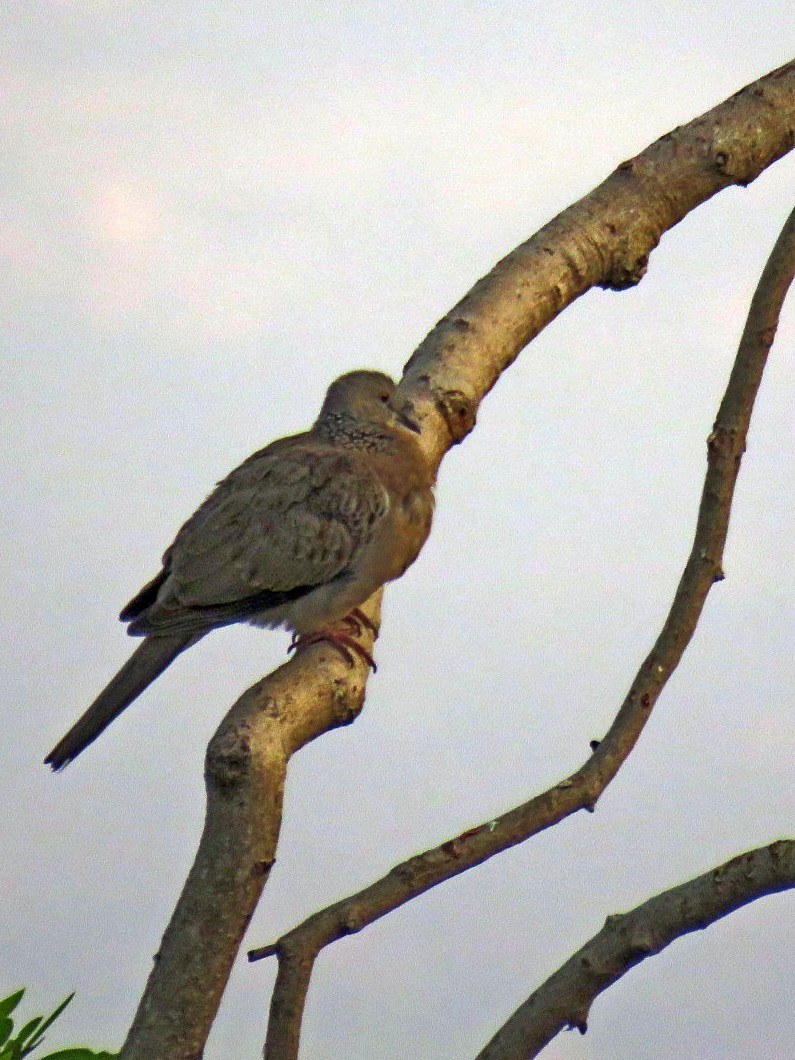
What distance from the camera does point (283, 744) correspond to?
336 cm

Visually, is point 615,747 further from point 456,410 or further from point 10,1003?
point 10,1003

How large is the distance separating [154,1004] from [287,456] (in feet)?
6.48

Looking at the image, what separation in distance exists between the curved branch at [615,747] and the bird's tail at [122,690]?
1084mm

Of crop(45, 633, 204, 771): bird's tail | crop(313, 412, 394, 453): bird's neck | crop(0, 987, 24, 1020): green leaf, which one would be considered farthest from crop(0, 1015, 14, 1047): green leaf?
crop(313, 412, 394, 453): bird's neck

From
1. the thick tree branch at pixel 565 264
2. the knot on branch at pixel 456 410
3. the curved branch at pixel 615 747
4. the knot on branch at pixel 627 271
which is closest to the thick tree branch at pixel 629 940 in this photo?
the curved branch at pixel 615 747

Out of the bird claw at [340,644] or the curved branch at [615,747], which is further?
the bird claw at [340,644]

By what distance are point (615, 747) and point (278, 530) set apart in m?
1.39

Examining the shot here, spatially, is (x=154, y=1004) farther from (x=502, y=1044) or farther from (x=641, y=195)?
(x=641, y=195)

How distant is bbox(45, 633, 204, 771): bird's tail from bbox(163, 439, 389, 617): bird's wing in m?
0.15

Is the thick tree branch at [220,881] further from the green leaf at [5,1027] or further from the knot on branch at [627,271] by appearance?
the knot on branch at [627,271]

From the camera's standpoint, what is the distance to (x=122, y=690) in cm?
414

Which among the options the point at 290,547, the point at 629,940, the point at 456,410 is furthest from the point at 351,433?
the point at 629,940

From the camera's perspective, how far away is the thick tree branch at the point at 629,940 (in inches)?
120

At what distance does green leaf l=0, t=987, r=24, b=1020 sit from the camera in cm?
394
